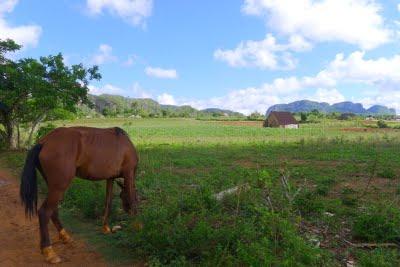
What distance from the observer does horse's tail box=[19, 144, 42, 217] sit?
18.0ft

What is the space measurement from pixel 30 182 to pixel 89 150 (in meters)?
0.91

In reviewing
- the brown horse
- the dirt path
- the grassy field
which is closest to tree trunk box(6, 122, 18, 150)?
the grassy field

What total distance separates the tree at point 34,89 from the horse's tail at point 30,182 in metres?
11.8

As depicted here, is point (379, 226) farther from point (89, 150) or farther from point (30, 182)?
point (30, 182)

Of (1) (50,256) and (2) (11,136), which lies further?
(2) (11,136)

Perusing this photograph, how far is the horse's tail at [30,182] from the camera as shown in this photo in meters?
5.48

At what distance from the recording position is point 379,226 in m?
5.76

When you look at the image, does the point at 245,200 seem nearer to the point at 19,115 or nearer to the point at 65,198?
the point at 65,198

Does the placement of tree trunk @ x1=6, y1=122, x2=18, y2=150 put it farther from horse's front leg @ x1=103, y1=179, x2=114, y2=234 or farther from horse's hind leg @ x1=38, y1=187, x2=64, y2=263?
horse's hind leg @ x1=38, y1=187, x2=64, y2=263

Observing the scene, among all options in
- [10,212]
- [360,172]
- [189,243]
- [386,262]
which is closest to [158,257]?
[189,243]

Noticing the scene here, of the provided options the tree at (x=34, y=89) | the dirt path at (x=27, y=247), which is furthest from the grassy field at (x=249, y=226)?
the tree at (x=34, y=89)

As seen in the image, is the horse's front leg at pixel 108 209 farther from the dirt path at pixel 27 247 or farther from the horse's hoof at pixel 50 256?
the horse's hoof at pixel 50 256

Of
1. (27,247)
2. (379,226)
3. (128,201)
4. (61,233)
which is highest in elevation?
(128,201)

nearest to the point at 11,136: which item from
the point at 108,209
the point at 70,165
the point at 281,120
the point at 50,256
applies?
the point at 108,209
